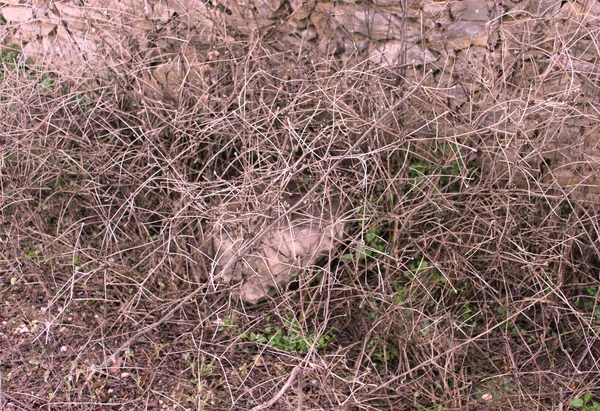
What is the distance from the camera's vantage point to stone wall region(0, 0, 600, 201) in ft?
11.1

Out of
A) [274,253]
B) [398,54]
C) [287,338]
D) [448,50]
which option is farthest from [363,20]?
[287,338]

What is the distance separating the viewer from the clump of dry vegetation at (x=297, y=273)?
3.06 metres

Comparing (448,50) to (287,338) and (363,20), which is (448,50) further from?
(287,338)

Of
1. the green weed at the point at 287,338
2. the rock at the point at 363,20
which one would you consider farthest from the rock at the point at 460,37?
the green weed at the point at 287,338

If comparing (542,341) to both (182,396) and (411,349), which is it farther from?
(182,396)

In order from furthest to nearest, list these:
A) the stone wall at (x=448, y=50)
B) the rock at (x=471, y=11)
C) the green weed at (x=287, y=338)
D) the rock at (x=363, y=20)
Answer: the rock at (x=363, y=20), the rock at (x=471, y=11), the stone wall at (x=448, y=50), the green weed at (x=287, y=338)

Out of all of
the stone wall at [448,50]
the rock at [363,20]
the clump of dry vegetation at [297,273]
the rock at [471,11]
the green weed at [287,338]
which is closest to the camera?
the clump of dry vegetation at [297,273]

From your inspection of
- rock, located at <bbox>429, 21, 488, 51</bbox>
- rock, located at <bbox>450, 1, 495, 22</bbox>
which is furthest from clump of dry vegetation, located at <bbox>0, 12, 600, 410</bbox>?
rock, located at <bbox>450, 1, 495, 22</bbox>

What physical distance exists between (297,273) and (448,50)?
157cm

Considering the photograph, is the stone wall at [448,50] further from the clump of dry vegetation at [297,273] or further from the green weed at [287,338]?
the green weed at [287,338]

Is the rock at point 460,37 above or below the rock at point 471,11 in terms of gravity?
below

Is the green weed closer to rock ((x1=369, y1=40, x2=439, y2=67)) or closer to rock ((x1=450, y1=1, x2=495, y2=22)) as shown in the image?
rock ((x1=369, y1=40, x2=439, y2=67))

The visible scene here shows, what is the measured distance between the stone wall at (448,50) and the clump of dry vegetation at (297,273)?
0.07 metres

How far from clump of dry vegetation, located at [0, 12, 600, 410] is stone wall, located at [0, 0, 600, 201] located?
0.23ft
